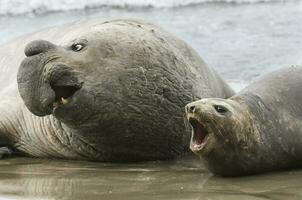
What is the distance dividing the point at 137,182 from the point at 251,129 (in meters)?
0.65

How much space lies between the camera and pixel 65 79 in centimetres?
498

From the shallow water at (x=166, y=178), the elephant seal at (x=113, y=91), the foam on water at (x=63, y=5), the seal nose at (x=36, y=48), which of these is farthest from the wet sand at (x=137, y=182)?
the foam on water at (x=63, y=5)

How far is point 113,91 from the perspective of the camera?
5117mm

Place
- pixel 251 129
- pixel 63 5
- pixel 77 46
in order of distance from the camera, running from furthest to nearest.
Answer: pixel 63 5 < pixel 77 46 < pixel 251 129

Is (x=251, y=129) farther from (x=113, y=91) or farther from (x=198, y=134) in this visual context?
(x=113, y=91)

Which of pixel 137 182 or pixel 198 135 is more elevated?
pixel 198 135

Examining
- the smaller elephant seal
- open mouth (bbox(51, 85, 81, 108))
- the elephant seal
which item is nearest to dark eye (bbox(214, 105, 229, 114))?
the smaller elephant seal

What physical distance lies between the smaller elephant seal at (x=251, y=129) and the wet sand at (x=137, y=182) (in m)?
0.08

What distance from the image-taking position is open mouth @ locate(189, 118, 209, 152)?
14.5ft

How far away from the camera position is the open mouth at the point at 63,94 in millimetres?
4996

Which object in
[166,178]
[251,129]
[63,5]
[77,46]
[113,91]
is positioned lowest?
[63,5]

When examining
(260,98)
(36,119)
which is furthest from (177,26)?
(260,98)

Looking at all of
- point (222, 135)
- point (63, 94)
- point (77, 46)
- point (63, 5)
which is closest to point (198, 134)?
point (222, 135)

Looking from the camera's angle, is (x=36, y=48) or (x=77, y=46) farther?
(x=77, y=46)
